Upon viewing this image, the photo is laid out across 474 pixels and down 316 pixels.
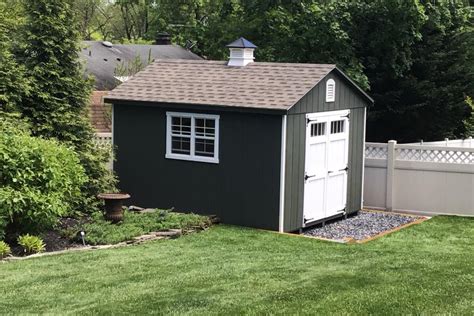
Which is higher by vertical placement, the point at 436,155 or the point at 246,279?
the point at 436,155

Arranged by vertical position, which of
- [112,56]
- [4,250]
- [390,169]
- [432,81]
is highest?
[112,56]

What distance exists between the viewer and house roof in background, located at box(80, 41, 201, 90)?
26.4 metres

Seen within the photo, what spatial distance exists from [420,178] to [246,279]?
24.9ft

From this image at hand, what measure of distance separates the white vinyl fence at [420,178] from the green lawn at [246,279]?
3.12m

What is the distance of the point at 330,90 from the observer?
13.5 meters

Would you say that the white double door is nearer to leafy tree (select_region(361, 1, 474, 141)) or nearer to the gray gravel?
the gray gravel

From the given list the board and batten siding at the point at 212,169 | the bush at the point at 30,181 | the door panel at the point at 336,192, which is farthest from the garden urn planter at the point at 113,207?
the door panel at the point at 336,192

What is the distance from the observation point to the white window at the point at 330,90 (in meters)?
13.4

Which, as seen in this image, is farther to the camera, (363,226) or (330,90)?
(363,226)

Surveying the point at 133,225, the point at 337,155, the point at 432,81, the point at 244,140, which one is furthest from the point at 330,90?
the point at 432,81

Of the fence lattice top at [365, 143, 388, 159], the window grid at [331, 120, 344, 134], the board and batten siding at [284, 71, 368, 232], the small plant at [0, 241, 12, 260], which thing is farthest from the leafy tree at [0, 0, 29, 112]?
the fence lattice top at [365, 143, 388, 159]

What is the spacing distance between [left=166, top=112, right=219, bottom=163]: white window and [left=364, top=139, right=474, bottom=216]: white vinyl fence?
4.00 meters

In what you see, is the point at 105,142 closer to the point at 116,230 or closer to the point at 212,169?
the point at 212,169

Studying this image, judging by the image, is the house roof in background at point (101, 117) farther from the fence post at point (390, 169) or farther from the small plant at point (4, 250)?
the small plant at point (4, 250)
